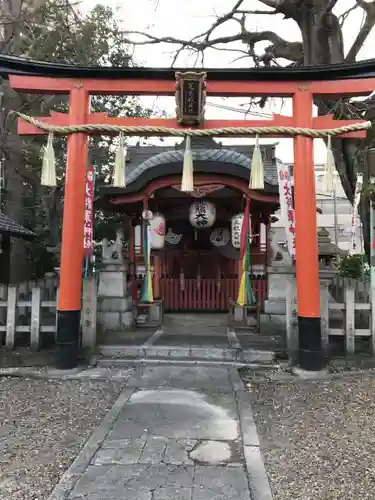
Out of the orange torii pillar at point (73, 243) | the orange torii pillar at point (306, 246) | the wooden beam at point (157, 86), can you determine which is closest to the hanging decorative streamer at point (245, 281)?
the orange torii pillar at point (306, 246)

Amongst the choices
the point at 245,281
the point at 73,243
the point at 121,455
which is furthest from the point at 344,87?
the point at 121,455

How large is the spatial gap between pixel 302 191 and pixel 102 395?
4.54 m

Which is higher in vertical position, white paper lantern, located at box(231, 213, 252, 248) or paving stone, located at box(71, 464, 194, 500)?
white paper lantern, located at box(231, 213, 252, 248)

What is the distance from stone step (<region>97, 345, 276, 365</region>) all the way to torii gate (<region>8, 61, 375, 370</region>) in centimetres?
91

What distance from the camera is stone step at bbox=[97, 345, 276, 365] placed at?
7746 millimetres

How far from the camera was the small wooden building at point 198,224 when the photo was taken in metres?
10.5

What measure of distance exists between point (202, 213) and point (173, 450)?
7.72 metres

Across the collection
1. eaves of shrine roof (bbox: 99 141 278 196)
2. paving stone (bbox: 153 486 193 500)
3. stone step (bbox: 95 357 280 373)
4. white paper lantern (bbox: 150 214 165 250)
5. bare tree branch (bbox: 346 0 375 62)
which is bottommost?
paving stone (bbox: 153 486 193 500)

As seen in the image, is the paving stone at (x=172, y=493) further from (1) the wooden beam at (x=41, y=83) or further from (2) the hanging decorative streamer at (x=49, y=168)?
(1) the wooden beam at (x=41, y=83)

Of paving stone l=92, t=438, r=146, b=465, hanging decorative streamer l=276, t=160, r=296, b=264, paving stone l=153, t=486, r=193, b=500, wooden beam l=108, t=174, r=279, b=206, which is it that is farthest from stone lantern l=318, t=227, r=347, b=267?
paving stone l=153, t=486, r=193, b=500

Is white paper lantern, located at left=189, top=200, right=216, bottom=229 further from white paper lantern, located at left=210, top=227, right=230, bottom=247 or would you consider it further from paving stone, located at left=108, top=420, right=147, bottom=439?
paving stone, located at left=108, top=420, right=147, bottom=439

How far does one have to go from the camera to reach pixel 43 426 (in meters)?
4.90

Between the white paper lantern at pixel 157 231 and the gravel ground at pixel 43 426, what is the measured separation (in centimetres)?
485

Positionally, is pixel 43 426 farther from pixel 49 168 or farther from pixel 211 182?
pixel 211 182
